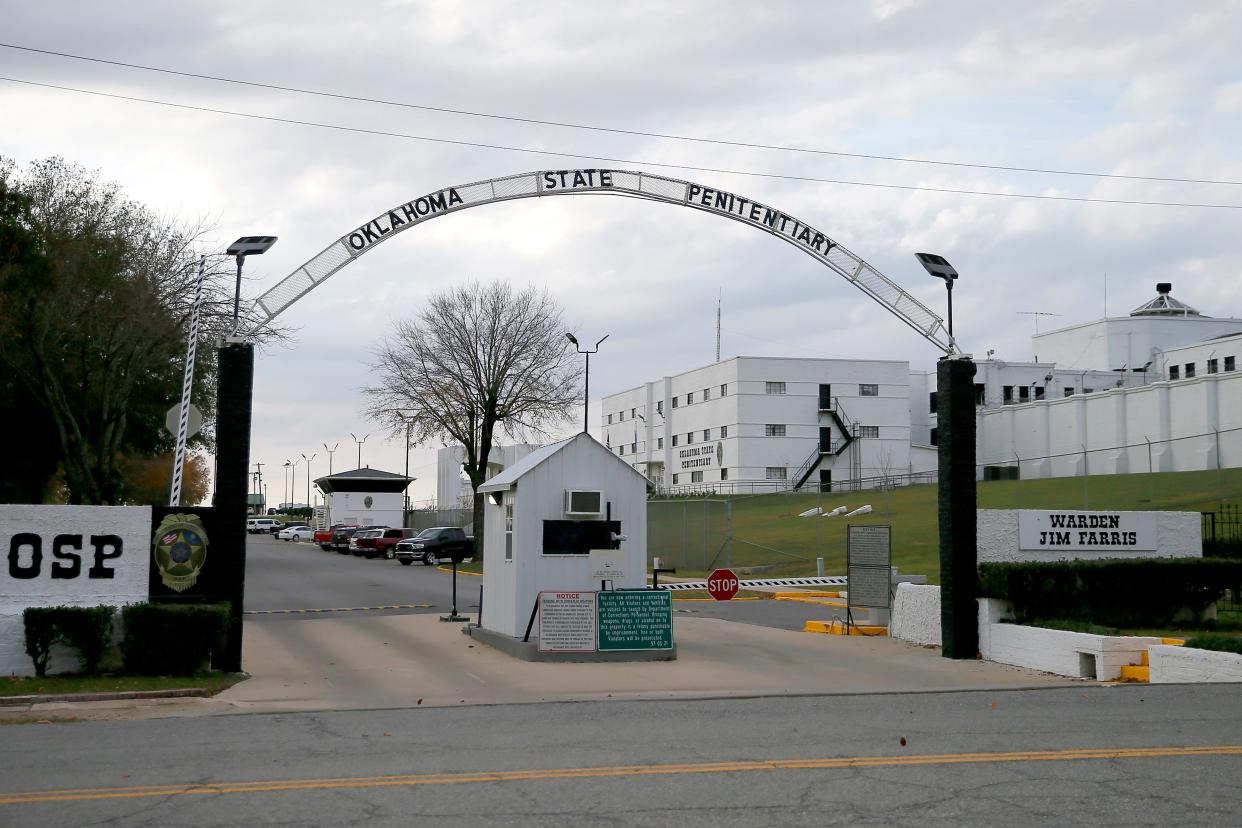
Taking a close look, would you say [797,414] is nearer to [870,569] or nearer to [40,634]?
[870,569]

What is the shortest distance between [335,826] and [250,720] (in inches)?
Answer: 203

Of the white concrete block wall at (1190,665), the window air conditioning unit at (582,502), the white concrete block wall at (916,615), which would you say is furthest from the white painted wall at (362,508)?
the white concrete block wall at (1190,665)

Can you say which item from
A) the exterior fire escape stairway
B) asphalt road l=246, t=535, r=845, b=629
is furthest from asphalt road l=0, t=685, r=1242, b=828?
the exterior fire escape stairway

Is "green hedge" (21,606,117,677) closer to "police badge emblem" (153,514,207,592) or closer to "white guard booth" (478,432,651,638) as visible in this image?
"police badge emblem" (153,514,207,592)

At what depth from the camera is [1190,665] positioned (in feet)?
48.3

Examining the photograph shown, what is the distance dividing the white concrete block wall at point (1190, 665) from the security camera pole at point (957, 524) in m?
3.09

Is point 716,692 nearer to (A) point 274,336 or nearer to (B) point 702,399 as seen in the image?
(A) point 274,336

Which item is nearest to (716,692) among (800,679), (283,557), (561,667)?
(800,679)

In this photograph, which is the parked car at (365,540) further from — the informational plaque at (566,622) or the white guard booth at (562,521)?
the informational plaque at (566,622)

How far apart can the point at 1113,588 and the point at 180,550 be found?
13.8m

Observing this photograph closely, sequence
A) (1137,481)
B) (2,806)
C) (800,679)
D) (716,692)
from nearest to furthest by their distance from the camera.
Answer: (2,806)
(716,692)
(800,679)
(1137,481)

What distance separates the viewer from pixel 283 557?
5641 cm

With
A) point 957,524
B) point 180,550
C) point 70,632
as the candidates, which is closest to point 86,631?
point 70,632

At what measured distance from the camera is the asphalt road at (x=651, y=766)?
752 cm
